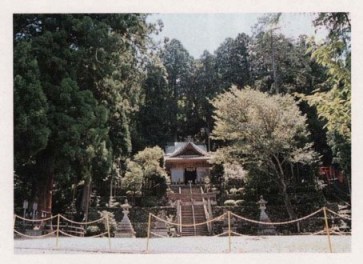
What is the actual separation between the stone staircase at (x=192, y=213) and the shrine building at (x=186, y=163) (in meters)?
3.76

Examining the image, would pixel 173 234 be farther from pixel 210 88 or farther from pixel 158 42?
pixel 210 88

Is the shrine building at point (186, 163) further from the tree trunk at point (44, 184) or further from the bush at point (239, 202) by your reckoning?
the tree trunk at point (44, 184)

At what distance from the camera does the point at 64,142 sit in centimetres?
1180

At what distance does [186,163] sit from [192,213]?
6577 mm

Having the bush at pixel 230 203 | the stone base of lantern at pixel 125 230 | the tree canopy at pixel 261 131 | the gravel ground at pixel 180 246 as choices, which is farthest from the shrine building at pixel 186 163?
the gravel ground at pixel 180 246

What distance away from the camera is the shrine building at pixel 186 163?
23156 millimetres

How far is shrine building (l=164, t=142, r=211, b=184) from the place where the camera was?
2316 cm

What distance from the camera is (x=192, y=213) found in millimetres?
17031

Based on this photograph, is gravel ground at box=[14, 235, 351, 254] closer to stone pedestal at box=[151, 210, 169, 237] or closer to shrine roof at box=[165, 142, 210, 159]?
stone pedestal at box=[151, 210, 169, 237]

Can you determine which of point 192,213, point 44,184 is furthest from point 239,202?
point 44,184

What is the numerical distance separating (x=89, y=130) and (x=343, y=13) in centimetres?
732

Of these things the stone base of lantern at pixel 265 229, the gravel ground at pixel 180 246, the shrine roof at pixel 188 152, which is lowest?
the stone base of lantern at pixel 265 229

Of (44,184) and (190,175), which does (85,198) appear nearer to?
(44,184)

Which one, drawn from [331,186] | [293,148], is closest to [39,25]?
[293,148]
